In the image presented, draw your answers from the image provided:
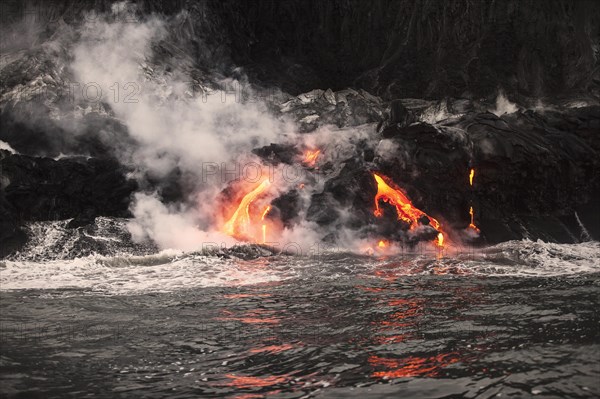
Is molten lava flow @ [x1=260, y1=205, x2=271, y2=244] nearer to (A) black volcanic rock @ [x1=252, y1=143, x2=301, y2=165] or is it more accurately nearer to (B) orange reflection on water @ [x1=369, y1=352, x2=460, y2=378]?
(A) black volcanic rock @ [x1=252, y1=143, x2=301, y2=165]

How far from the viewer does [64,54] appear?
1778 cm

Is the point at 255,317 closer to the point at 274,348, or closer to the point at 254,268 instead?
the point at 274,348

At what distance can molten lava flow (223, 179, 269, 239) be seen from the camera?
1371 cm

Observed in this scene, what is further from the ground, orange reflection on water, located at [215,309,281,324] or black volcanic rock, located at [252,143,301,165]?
black volcanic rock, located at [252,143,301,165]

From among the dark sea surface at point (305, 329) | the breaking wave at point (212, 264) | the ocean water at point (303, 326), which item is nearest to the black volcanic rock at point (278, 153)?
the breaking wave at point (212, 264)

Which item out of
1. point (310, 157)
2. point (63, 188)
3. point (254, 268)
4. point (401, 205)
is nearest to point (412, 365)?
point (254, 268)

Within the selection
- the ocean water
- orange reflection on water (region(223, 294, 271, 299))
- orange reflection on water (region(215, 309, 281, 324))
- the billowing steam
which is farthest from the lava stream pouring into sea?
orange reflection on water (region(215, 309, 281, 324))

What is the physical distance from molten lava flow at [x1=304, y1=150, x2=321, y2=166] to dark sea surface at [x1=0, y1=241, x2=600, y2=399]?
14.0ft

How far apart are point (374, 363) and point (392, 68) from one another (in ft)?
57.4

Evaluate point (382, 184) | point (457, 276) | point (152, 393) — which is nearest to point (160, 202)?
point (382, 184)

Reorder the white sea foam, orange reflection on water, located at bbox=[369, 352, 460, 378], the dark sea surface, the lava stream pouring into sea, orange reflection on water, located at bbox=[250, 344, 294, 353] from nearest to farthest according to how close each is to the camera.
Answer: the dark sea surface
orange reflection on water, located at bbox=[369, 352, 460, 378]
orange reflection on water, located at bbox=[250, 344, 294, 353]
the white sea foam
the lava stream pouring into sea

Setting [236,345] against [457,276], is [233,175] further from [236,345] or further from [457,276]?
[236,345]

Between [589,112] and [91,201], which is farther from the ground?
[589,112]

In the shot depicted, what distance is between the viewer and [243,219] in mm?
13922
